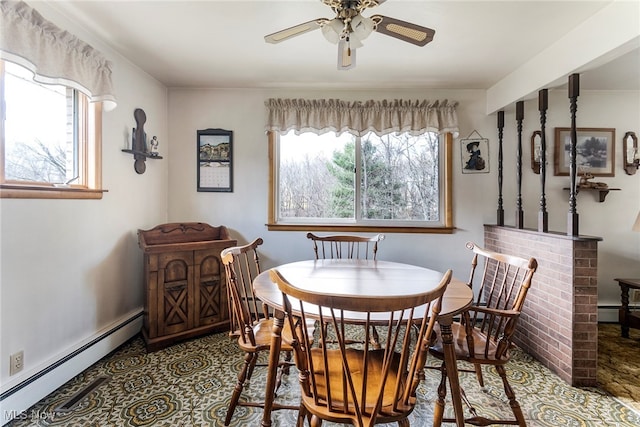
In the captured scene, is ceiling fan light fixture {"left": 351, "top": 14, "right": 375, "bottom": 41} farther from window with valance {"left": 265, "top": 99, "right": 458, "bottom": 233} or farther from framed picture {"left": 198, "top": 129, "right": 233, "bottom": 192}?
framed picture {"left": 198, "top": 129, "right": 233, "bottom": 192}

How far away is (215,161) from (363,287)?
7.47ft

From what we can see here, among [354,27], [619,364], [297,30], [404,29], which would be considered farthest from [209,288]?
[619,364]

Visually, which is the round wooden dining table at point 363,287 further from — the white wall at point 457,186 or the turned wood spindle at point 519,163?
the turned wood spindle at point 519,163

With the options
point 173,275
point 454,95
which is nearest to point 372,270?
point 173,275

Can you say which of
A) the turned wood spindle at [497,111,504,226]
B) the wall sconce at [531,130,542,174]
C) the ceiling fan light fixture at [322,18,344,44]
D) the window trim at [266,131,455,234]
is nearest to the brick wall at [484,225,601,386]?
the turned wood spindle at [497,111,504,226]

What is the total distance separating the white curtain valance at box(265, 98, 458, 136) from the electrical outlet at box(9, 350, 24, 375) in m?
2.42

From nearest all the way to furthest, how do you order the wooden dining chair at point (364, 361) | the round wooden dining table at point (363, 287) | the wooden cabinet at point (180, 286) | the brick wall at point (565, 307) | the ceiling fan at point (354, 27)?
the wooden dining chair at point (364, 361)
the round wooden dining table at point (363, 287)
the ceiling fan at point (354, 27)
the brick wall at point (565, 307)
the wooden cabinet at point (180, 286)

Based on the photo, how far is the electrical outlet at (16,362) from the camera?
1.63 meters

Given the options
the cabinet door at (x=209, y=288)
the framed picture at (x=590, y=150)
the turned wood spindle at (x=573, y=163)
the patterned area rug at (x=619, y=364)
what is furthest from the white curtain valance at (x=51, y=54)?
the framed picture at (x=590, y=150)

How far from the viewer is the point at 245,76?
286cm

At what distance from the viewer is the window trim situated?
310 cm

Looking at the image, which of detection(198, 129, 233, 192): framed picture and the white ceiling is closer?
the white ceiling

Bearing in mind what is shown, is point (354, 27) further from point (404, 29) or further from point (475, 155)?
A: point (475, 155)

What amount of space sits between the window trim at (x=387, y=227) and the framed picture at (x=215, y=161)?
44cm
